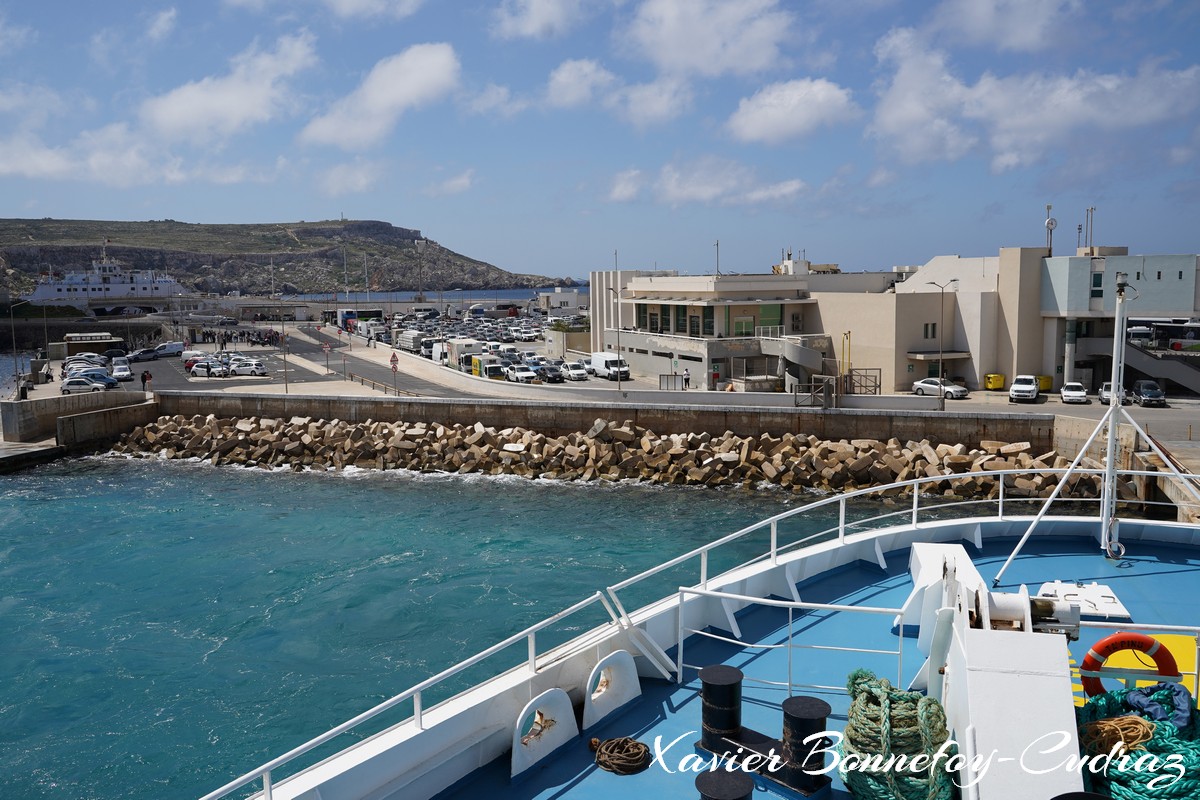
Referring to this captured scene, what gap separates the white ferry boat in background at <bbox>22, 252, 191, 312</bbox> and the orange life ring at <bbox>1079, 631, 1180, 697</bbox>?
380 feet

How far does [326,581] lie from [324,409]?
17.0m

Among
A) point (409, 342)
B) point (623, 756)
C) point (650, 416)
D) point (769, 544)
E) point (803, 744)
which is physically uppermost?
point (409, 342)

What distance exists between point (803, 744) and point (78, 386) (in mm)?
41029

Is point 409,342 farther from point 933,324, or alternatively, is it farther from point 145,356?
point 933,324

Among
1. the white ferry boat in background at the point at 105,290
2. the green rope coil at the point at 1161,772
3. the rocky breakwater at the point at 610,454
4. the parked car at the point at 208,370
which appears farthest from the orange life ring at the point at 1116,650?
the white ferry boat in background at the point at 105,290

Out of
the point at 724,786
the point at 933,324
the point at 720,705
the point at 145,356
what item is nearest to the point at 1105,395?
the point at 933,324

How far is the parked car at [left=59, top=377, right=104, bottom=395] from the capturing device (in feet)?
124

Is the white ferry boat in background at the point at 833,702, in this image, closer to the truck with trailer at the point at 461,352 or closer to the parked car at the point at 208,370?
the truck with trailer at the point at 461,352

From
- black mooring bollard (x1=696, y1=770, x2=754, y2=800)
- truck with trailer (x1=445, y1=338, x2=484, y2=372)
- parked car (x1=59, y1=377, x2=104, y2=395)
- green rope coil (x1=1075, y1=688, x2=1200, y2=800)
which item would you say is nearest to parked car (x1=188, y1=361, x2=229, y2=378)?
parked car (x1=59, y1=377, x2=104, y2=395)

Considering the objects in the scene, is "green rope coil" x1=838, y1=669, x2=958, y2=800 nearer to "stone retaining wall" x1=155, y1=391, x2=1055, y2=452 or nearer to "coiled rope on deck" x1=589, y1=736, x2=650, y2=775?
"coiled rope on deck" x1=589, y1=736, x2=650, y2=775

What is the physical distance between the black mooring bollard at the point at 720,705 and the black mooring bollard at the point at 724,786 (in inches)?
35.7

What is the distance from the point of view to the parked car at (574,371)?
43.8 m

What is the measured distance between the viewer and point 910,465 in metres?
25.7

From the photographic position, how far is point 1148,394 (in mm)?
31250
